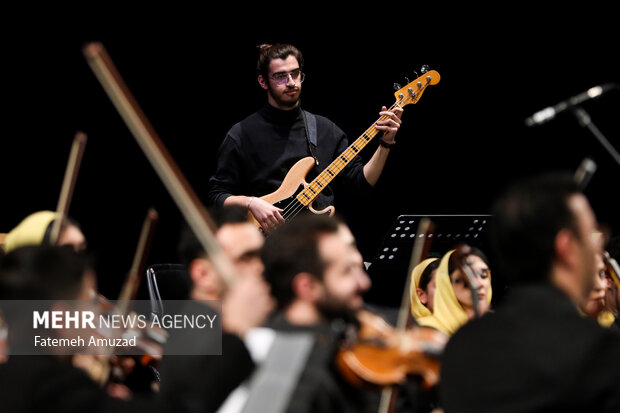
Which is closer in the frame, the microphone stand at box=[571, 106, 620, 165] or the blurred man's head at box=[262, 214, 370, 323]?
the blurred man's head at box=[262, 214, 370, 323]

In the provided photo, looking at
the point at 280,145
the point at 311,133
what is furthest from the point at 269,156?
the point at 311,133

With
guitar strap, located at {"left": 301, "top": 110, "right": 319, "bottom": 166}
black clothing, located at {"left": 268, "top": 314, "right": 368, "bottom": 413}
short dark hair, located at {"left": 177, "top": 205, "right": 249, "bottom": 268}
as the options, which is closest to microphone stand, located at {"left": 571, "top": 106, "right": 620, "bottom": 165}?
short dark hair, located at {"left": 177, "top": 205, "right": 249, "bottom": 268}

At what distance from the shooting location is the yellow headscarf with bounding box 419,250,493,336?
292cm

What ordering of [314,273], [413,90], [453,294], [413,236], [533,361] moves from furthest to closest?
[413,90] < [413,236] < [453,294] < [314,273] < [533,361]

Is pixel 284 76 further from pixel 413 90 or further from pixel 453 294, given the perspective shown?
pixel 453 294

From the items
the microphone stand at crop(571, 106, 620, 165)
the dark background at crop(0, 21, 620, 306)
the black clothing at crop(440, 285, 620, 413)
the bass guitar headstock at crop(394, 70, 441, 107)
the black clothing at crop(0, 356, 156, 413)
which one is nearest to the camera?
the black clothing at crop(440, 285, 620, 413)

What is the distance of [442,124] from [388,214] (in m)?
0.61

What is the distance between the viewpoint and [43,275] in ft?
5.52

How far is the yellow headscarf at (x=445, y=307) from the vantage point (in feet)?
9.57

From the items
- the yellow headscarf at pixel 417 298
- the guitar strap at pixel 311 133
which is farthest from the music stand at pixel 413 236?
the guitar strap at pixel 311 133

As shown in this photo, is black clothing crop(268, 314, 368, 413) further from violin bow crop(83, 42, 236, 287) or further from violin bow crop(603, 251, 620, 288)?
violin bow crop(603, 251, 620, 288)

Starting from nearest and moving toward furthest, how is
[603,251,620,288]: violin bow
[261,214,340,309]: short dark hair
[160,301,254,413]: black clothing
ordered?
1. [160,301,254,413]: black clothing
2. [261,214,340,309]: short dark hair
3. [603,251,620,288]: violin bow

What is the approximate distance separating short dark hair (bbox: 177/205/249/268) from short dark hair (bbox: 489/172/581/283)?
778 mm

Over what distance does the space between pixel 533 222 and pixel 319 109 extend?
3.28 metres
